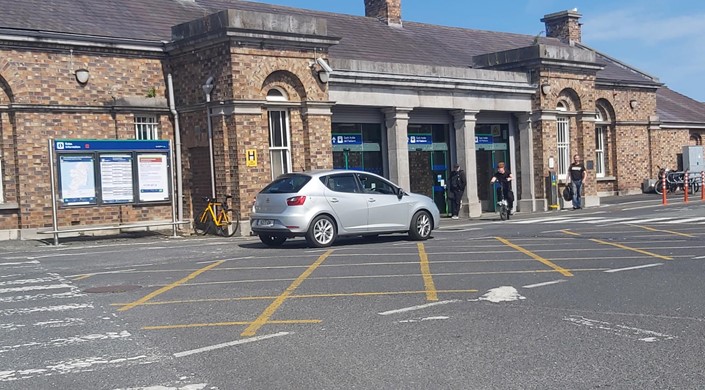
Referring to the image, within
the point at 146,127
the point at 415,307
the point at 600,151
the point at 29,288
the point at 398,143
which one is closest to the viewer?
the point at 415,307

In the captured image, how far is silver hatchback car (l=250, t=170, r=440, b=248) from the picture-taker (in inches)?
642

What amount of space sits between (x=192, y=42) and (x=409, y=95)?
7.12m

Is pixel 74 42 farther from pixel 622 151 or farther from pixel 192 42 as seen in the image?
pixel 622 151

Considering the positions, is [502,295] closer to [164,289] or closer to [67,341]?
[164,289]

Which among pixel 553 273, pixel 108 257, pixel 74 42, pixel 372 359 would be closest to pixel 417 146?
pixel 74 42

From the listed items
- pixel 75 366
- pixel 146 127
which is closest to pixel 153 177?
pixel 146 127

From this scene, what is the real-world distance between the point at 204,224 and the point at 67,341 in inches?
559

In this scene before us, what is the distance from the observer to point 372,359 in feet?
22.7

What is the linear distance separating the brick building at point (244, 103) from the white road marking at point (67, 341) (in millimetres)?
11761

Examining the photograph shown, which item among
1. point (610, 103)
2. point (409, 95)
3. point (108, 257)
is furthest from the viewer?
point (610, 103)

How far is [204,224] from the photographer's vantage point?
21953 mm

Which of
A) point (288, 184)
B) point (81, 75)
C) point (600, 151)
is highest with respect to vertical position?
point (81, 75)

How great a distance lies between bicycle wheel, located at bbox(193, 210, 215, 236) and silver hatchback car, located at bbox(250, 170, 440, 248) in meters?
4.43

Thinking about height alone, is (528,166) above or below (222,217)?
above
